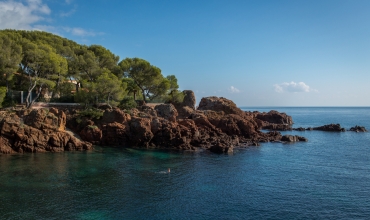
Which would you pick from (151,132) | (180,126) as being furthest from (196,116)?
(151,132)

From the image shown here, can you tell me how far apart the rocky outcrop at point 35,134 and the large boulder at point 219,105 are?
117 ft

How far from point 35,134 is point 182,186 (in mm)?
27166

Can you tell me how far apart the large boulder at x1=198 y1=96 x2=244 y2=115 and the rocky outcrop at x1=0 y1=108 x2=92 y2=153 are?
117 feet

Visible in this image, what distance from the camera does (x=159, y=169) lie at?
1399 inches

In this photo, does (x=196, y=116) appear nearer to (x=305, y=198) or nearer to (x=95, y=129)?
(x=95, y=129)

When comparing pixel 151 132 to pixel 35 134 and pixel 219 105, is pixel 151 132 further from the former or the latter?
pixel 219 105

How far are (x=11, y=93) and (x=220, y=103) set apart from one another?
45.6 metres

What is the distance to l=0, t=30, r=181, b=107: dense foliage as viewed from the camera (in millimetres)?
55094

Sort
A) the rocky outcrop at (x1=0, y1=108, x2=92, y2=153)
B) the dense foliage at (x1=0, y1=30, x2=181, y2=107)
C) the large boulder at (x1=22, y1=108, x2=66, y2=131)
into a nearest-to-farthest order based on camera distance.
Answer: the rocky outcrop at (x1=0, y1=108, x2=92, y2=153)
the large boulder at (x1=22, y1=108, x2=66, y2=131)
the dense foliage at (x1=0, y1=30, x2=181, y2=107)

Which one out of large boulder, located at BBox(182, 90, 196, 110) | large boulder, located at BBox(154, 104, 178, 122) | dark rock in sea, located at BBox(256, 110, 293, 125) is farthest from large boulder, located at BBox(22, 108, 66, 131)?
dark rock in sea, located at BBox(256, 110, 293, 125)

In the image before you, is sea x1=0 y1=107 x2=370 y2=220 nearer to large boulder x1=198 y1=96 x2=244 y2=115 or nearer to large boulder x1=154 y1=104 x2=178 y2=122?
large boulder x1=154 y1=104 x2=178 y2=122

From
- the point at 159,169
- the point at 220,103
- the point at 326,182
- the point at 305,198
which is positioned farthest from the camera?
the point at 220,103

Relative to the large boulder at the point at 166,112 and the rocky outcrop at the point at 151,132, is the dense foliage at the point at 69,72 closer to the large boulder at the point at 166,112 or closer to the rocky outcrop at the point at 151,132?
the rocky outcrop at the point at 151,132

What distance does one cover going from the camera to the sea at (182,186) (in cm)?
2281
